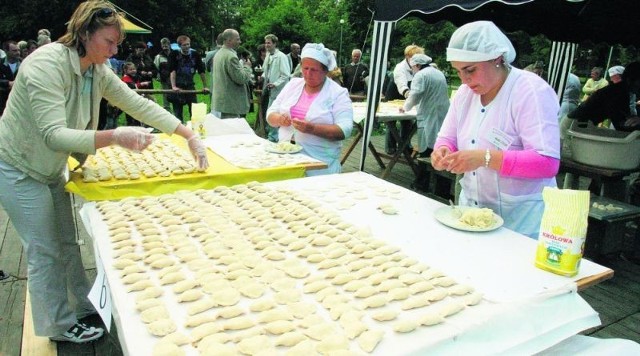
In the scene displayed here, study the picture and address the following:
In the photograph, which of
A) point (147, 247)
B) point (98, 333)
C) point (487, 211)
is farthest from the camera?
point (98, 333)

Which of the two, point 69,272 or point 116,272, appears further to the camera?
point 69,272

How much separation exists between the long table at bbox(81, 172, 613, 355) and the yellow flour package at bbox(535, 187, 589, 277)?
0.15ft

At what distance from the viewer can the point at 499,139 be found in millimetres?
1768

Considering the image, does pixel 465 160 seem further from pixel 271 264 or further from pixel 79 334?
pixel 79 334

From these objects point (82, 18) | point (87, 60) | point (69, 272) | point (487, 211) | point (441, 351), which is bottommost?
point (69, 272)

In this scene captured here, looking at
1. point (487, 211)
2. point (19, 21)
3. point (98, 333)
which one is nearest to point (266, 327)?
point (487, 211)

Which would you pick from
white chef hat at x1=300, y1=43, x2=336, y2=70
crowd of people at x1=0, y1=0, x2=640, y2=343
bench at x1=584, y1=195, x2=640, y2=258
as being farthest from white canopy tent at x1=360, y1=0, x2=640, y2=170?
crowd of people at x1=0, y1=0, x2=640, y2=343

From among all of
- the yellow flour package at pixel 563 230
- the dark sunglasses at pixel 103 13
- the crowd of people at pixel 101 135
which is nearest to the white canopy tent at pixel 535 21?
the crowd of people at pixel 101 135

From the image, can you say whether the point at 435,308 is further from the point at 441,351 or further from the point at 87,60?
the point at 87,60

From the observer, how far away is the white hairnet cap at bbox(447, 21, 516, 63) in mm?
1657

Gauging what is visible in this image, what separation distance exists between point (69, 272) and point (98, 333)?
0.38m

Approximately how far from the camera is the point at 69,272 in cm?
239

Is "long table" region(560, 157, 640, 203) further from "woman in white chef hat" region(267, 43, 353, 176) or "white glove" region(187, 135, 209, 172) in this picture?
"white glove" region(187, 135, 209, 172)

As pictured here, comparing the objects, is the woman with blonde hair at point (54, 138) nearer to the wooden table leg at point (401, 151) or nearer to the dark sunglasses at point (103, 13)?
the dark sunglasses at point (103, 13)
